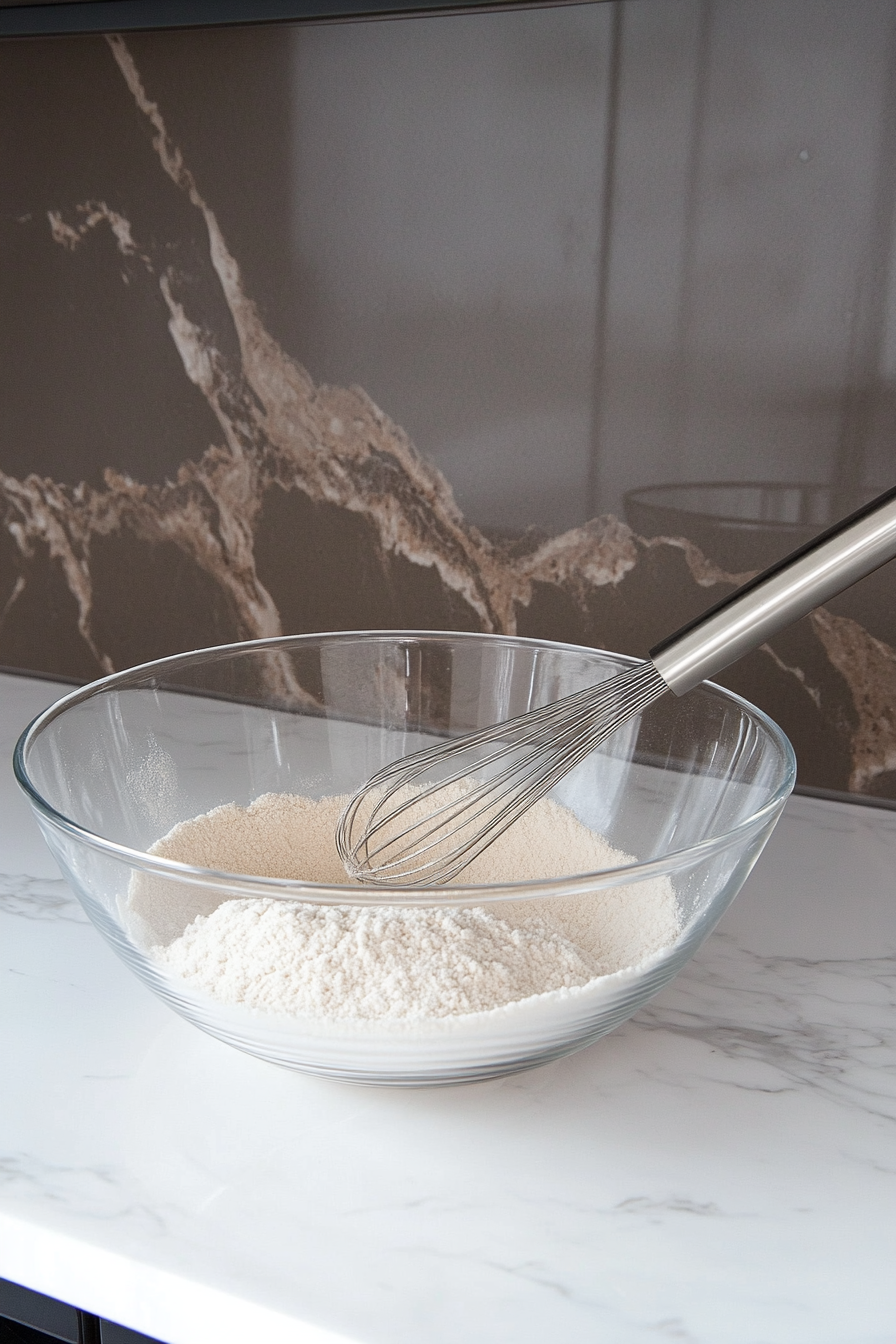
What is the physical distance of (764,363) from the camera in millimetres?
730

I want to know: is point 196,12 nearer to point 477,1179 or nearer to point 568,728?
point 568,728

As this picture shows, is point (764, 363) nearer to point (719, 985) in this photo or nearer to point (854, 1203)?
point (719, 985)

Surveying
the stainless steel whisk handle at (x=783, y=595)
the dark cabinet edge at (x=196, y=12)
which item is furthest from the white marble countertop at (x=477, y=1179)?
the dark cabinet edge at (x=196, y=12)

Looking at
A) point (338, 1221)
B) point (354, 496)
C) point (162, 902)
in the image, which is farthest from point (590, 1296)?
point (354, 496)

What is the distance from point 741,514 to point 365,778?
29 cm

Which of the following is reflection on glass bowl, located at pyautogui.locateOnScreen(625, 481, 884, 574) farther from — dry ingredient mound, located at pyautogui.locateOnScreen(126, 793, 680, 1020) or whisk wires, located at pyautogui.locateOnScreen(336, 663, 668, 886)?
dry ingredient mound, located at pyautogui.locateOnScreen(126, 793, 680, 1020)

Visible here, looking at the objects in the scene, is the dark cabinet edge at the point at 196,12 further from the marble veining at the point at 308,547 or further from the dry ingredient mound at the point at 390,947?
the dry ingredient mound at the point at 390,947

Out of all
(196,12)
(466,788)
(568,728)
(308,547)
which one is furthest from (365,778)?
(196,12)

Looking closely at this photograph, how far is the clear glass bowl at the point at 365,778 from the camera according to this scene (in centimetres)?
42

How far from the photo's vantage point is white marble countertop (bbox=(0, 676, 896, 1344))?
1.21 feet

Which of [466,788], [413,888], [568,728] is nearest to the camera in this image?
[413,888]

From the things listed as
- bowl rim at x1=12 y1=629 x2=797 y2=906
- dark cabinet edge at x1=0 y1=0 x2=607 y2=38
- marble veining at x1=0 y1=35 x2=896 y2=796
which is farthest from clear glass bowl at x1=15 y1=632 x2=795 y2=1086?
dark cabinet edge at x1=0 y1=0 x2=607 y2=38

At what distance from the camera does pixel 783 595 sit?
46 cm

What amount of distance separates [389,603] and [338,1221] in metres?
0.54
